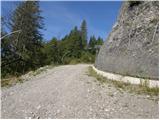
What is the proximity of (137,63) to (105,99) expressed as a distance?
3.60 m

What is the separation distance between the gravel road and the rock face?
1.72 m

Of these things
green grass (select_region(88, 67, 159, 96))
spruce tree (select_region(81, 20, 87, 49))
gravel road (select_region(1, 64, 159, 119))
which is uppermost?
spruce tree (select_region(81, 20, 87, 49))

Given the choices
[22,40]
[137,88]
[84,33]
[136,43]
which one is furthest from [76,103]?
[84,33]

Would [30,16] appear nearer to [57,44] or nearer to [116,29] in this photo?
[57,44]

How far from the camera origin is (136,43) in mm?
13484

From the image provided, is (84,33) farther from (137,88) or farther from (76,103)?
(76,103)

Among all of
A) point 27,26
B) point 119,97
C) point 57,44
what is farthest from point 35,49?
point 119,97

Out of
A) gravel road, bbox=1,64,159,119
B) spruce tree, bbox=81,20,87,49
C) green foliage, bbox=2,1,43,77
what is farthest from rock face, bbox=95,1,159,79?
spruce tree, bbox=81,20,87,49

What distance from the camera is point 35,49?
148 ft

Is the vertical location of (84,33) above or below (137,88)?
above

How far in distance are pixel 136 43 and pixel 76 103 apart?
551cm

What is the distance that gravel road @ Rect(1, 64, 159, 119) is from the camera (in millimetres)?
8430

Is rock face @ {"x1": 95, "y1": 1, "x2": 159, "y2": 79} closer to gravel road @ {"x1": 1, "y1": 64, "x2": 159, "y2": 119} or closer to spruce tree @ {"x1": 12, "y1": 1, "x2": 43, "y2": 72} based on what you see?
gravel road @ {"x1": 1, "y1": 64, "x2": 159, "y2": 119}

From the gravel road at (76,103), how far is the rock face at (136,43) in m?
1.72
